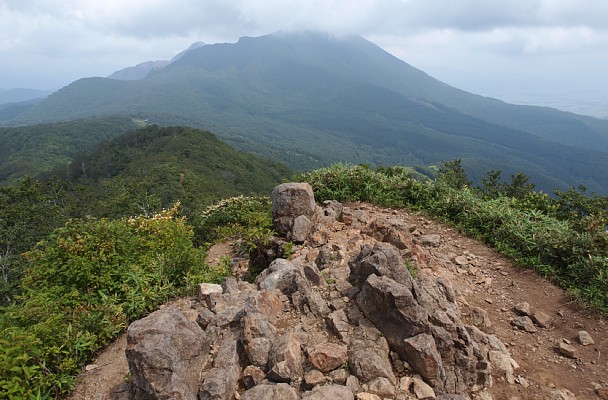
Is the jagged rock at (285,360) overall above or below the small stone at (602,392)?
above

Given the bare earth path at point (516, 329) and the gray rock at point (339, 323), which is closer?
the bare earth path at point (516, 329)

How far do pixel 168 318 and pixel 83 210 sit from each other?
44705 mm

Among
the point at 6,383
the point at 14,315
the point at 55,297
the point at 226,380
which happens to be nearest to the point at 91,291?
the point at 55,297

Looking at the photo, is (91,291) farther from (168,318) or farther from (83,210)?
(83,210)

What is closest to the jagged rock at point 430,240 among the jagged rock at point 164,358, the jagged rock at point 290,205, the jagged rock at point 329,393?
the jagged rock at point 290,205

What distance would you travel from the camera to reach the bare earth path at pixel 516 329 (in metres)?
4.27

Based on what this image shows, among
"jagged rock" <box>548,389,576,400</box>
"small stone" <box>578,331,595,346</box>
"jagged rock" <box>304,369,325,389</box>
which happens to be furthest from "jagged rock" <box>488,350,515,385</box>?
"jagged rock" <box>304,369,325,389</box>

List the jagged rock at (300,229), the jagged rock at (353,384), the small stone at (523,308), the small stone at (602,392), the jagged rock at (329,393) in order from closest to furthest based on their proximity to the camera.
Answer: the jagged rock at (329,393) < the jagged rock at (353,384) < the small stone at (602,392) < the small stone at (523,308) < the jagged rock at (300,229)

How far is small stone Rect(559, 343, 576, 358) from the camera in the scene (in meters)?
4.80

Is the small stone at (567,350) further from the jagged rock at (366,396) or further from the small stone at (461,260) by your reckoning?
the jagged rock at (366,396)

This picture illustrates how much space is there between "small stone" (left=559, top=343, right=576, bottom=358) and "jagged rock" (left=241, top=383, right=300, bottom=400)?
390 centimetres

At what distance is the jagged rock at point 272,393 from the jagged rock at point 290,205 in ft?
13.5

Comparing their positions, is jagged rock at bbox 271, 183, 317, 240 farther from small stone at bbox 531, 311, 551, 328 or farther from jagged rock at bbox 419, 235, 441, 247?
small stone at bbox 531, 311, 551, 328

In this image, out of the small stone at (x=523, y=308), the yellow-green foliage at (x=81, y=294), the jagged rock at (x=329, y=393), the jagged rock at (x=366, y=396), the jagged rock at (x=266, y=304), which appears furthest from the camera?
the small stone at (x=523, y=308)
